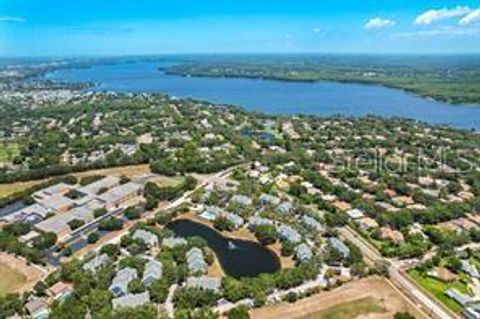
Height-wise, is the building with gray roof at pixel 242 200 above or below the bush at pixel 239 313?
above

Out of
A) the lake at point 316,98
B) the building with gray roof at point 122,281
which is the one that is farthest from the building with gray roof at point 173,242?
the lake at point 316,98

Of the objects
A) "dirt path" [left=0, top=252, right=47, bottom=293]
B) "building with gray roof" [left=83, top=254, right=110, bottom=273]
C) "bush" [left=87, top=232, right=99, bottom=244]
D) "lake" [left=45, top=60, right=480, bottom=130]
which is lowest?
"dirt path" [left=0, top=252, right=47, bottom=293]

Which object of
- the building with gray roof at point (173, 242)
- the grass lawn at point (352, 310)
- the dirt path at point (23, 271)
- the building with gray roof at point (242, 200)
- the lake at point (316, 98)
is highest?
the lake at point (316, 98)

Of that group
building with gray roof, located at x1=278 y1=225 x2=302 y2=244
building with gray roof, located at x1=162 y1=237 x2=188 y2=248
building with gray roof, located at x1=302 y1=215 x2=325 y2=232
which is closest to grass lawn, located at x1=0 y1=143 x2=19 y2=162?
building with gray roof, located at x1=162 y1=237 x2=188 y2=248

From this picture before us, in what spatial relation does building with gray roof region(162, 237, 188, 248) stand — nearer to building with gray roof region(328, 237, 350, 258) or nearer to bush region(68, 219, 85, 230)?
bush region(68, 219, 85, 230)

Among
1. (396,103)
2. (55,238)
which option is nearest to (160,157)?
(55,238)

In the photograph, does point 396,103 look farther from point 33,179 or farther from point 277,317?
point 277,317

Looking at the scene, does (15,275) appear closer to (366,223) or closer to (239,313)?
(239,313)

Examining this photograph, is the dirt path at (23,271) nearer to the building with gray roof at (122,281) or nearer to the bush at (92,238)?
the bush at (92,238)
